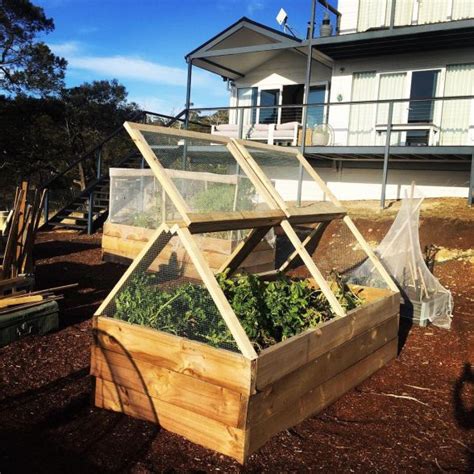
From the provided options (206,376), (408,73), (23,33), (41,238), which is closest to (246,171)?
(206,376)

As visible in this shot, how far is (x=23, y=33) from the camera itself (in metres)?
25.7

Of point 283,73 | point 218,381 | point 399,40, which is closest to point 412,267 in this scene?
point 218,381

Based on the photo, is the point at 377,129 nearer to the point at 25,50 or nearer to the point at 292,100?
the point at 292,100

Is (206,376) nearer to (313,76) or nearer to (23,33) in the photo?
(313,76)

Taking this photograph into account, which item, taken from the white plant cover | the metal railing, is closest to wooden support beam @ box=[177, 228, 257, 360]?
the white plant cover

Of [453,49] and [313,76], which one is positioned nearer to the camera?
[453,49]

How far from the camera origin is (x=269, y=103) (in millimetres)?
18203

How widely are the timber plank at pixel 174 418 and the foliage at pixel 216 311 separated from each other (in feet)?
1.55

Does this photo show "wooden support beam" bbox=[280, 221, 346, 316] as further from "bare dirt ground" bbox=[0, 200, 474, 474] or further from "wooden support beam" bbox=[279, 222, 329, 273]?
"wooden support beam" bbox=[279, 222, 329, 273]

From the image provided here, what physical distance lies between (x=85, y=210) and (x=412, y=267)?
37.9 ft

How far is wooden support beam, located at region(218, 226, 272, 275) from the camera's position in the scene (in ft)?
14.8

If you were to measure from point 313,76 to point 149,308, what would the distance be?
49.9 feet

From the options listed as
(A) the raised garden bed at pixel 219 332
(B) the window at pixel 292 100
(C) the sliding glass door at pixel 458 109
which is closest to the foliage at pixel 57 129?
(B) the window at pixel 292 100

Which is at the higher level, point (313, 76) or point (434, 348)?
point (313, 76)
